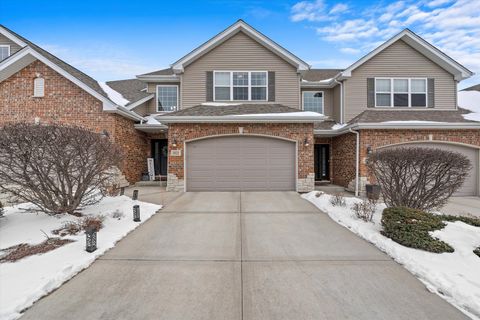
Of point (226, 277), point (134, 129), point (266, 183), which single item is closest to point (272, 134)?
point (266, 183)

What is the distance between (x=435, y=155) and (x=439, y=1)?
941 centimetres

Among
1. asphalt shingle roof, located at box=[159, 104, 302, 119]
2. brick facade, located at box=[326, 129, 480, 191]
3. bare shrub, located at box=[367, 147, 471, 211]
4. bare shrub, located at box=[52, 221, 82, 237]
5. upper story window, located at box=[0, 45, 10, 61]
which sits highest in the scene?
upper story window, located at box=[0, 45, 10, 61]

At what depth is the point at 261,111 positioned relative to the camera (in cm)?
1153

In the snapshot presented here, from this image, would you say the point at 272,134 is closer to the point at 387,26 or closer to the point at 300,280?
the point at 300,280

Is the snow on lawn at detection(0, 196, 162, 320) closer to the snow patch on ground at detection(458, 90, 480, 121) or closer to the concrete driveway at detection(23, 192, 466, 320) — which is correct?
the concrete driveway at detection(23, 192, 466, 320)

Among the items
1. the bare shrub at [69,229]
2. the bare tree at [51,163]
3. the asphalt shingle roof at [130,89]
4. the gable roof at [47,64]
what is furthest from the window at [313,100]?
the bare shrub at [69,229]

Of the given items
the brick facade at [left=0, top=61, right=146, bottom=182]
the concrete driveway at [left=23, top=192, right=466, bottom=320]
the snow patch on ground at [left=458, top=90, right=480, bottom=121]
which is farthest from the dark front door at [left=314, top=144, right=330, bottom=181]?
the brick facade at [left=0, top=61, right=146, bottom=182]

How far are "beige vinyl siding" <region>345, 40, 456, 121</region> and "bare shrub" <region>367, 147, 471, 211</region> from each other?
7342 millimetres

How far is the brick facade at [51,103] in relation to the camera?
11211 mm

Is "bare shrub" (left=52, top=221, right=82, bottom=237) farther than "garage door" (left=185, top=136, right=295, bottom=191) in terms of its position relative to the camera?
No

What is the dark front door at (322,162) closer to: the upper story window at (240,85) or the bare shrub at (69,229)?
the upper story window at (240,85)

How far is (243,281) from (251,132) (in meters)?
8.08

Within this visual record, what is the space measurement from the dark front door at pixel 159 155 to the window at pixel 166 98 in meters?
1.92

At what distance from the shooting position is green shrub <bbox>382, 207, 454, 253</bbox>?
4.50 metres
